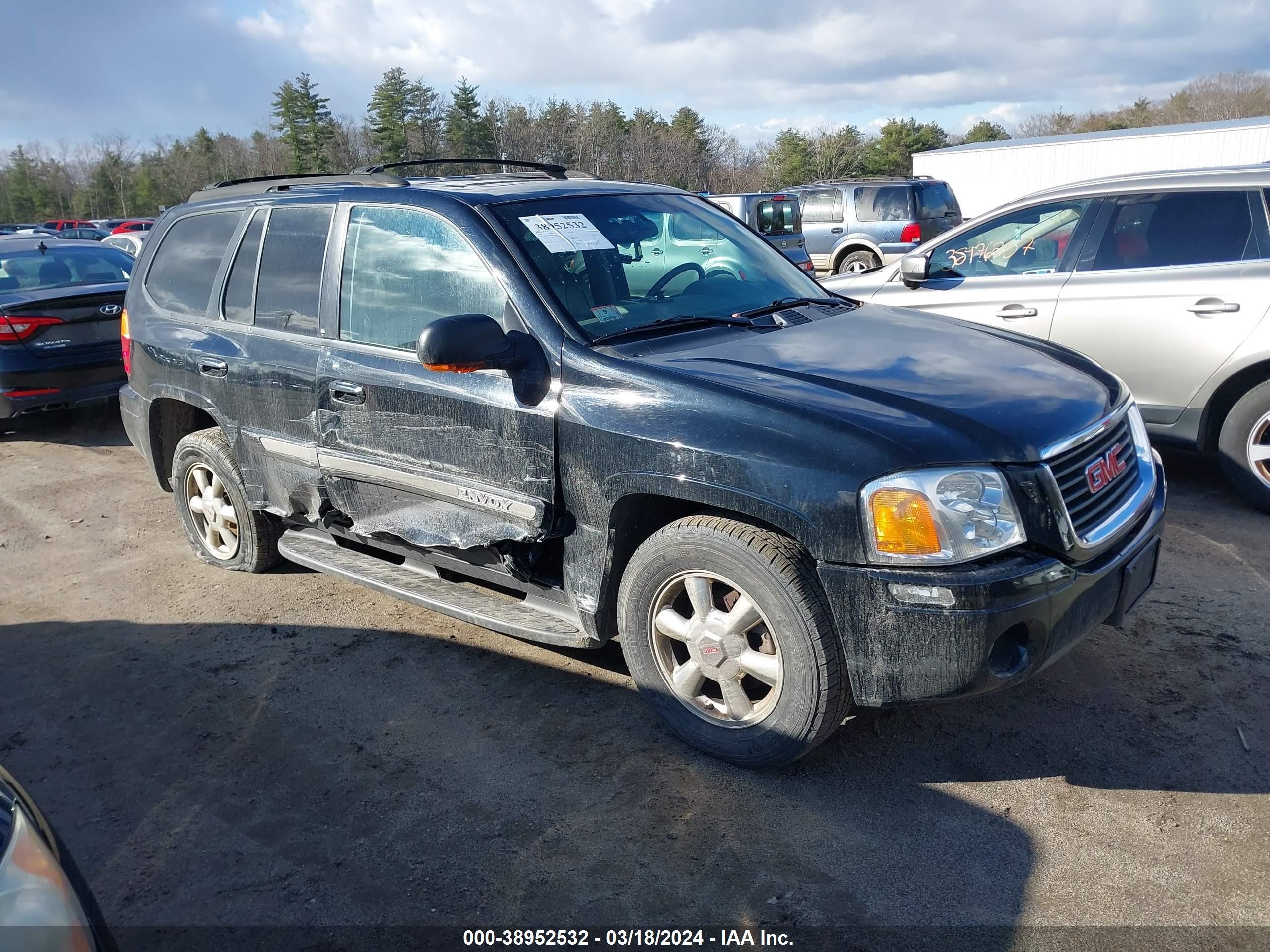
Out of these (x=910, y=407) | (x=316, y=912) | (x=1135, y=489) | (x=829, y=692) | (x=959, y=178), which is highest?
(x=959, y=178)

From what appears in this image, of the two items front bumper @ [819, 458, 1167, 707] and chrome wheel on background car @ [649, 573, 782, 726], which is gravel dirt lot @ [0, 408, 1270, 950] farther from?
front bumper @ [819, 458, 1167, 707]

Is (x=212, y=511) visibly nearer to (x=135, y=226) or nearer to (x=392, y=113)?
(x=135, y=226)

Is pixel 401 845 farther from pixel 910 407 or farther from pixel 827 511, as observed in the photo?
pixel 910 407

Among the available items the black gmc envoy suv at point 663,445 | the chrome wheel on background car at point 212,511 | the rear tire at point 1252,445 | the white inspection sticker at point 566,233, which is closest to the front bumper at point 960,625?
the black gmc envoy suv at point 663,445

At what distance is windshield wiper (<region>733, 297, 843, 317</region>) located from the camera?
12.9 feet

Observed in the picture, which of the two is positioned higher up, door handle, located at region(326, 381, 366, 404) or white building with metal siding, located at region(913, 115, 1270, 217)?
white building with metal siding, located at region(913, 115, 1270, 217)

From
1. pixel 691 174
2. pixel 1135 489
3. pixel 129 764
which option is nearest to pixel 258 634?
pixel 129 764

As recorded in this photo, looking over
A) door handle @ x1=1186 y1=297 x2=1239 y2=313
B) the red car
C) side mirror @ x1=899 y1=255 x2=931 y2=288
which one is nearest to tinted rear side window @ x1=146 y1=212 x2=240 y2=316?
side mirror @ x1=899 y1=255 x2=931 y2=288

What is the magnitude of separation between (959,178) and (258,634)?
35222 millimetres

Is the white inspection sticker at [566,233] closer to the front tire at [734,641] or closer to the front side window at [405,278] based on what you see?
the front side window at [405,278]

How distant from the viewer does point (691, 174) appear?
44.9 meters

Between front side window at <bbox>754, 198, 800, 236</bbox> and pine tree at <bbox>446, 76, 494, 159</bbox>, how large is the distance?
24.7 metres

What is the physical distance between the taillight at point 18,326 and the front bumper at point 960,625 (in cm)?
750

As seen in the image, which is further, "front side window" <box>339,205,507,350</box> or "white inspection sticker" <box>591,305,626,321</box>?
"front side window" <box>339,205,507,350</box>
